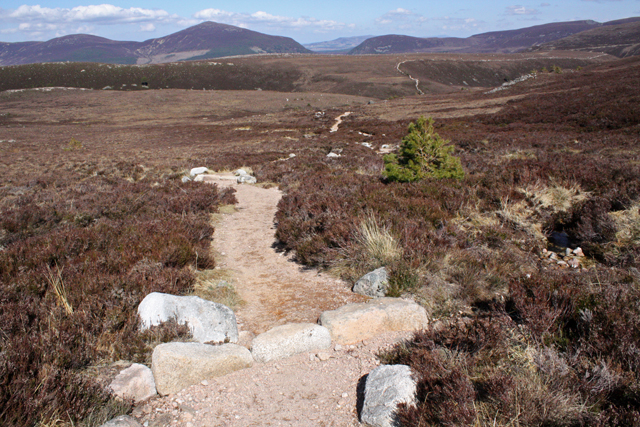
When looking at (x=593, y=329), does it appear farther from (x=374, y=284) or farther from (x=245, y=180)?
(x=245, y=180)

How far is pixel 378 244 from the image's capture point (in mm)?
5148

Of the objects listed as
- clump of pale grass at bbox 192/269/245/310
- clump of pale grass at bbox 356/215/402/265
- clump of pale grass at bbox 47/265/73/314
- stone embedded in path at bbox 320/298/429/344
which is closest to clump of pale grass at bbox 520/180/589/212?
clump of pale grass at bbox 356/215/402/265

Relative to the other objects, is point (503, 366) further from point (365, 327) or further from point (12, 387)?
point (12, 387)

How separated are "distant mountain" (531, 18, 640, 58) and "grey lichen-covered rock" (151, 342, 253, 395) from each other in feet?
614

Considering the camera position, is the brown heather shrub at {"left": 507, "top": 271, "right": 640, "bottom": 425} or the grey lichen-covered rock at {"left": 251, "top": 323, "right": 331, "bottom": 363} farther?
the grey lichen-covered rock at {"left": 251, "top": 323, "right": 331, "bottom": 363}

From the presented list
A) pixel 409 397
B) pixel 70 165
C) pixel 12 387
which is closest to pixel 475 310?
pixel 409 397

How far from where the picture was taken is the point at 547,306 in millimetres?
3104

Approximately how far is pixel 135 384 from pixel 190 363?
1.38 ft

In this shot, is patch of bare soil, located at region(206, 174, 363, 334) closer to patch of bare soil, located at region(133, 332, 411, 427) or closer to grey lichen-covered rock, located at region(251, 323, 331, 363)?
grey lichen-covered rock, located at region(251, 323, 331, 363)

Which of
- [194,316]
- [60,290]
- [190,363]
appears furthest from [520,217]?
[60,290]

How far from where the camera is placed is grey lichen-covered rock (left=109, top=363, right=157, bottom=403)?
8.95 ft

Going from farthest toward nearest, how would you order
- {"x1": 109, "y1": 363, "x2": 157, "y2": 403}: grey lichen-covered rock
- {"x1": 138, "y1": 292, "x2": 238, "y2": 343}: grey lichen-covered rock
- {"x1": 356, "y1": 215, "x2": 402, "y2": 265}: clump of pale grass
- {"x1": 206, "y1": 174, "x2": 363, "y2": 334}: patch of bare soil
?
{"x1": 356, "y1": 215, "x2": 402, "y2": 265}: clump of pale grass
{"x1": 206, "y1": 174, "x2": 363, "y2": 334}: patch of bare soil
{"x1": 138, "y1": 292, "x2": 238, "y2": 343}: grey lichen-covered rock
{"x1": 109, "y1": 363, "x2": 157, "y2": 403}: grey lichen-covered rock

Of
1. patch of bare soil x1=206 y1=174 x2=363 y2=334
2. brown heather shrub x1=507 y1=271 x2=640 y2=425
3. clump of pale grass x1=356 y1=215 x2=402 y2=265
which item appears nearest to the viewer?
brown heather shrub x1=507 y1=271 x2=640 y2=425

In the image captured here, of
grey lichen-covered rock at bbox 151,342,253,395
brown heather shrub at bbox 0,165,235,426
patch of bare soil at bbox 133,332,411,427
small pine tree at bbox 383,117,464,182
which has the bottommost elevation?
patch of bare soil at bbox 133,332,411,427
